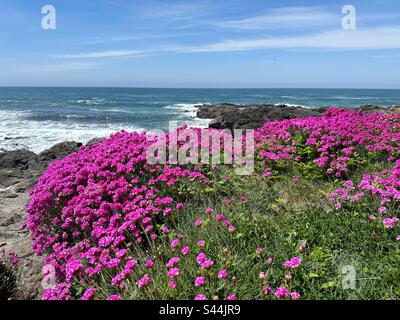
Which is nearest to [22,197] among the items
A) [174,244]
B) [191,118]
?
[174,244]

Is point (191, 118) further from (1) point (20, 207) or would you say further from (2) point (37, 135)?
(1) point (20, 207)

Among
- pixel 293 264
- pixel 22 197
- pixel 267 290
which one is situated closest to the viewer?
pixel 267 290

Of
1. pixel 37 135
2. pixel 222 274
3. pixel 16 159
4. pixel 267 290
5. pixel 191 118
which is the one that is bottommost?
pixel 16 159

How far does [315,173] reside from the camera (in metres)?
6.46

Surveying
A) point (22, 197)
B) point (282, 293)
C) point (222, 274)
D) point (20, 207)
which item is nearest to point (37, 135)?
point (22, 197)

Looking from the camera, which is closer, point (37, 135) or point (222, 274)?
point (222, 274)

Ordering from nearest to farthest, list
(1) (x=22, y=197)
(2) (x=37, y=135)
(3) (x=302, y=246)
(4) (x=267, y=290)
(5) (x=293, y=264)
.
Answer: (4) (x=267, y=290)
(5) (x=293, y=264)
(3) (x=302, y=246)
(1) (x=22, y=197)
(2) (x=37, y=135)

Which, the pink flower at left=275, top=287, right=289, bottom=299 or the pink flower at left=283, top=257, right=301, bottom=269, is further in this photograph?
the pink flower at left=283, top=257, right=301, bottom=269

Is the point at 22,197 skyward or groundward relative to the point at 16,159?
groundward

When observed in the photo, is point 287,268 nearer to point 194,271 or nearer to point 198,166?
point 194,271

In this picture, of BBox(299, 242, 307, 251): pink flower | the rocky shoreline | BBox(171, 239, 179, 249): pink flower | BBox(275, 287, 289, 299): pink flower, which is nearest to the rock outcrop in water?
the rocky shoreline

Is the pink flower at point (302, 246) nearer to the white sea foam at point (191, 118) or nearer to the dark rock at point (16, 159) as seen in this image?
the dark rock at point (16, 159)

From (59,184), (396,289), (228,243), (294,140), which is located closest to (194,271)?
(228,243)

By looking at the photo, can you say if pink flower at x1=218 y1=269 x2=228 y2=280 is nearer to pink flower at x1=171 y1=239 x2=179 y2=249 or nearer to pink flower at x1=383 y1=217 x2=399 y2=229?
pink flower at x1=171 y1=239 x2=179 y2=249
